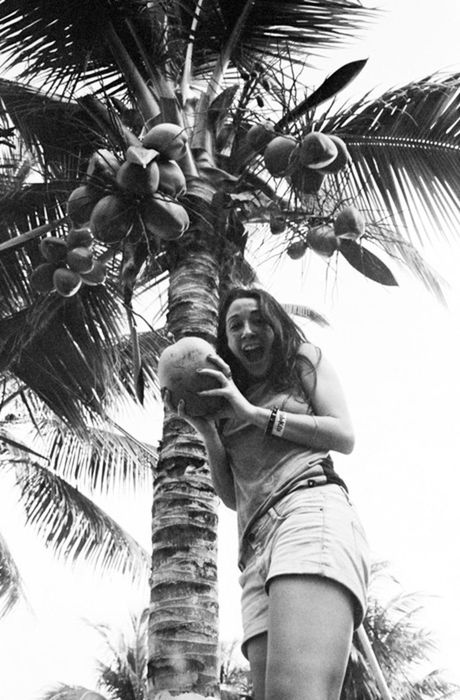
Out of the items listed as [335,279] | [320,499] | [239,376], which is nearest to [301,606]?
[320,499]

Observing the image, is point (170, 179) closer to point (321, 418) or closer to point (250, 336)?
point (250, 336)

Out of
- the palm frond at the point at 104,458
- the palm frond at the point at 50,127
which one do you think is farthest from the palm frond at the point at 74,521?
the palm frond at the point at 50,127

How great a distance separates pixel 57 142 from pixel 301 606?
11.1ft

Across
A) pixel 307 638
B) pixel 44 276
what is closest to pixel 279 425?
pixel 307 638

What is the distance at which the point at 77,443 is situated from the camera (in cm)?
982

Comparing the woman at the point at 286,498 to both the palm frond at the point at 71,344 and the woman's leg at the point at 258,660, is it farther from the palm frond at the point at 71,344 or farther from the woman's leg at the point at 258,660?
the palm frond at the point at 71,344

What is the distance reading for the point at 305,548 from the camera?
69.1 inches

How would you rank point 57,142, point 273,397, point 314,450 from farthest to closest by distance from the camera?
point 57,142 < point 273,397 < point 314,450

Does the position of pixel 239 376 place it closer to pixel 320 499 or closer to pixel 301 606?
pixel 320 499

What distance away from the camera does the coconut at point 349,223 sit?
3039 mm

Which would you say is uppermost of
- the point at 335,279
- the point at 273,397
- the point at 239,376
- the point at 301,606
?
the point at 335,279

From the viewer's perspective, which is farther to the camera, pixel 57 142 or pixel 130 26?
pixel 57 142

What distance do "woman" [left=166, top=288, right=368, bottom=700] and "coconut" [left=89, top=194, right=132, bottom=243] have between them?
56 cm

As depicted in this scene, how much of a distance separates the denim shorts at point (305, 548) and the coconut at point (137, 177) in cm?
122
